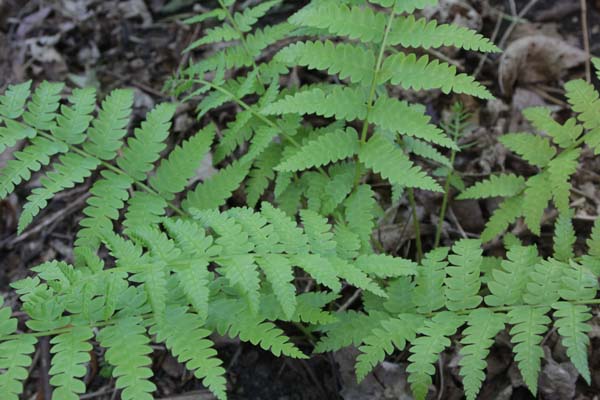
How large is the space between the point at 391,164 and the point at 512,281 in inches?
31.8

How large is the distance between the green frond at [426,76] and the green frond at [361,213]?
63 cm

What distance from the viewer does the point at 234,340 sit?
3.44 meters

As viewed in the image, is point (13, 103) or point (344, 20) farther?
point (13, 103)

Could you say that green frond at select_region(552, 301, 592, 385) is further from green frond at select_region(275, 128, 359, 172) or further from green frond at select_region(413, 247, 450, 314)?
green frond at select_region(275, 128, 359, 172)

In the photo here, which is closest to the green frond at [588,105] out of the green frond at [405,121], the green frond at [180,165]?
the green frond at [405,121]

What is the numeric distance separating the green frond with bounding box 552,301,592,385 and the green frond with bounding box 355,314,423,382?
2.07 ft

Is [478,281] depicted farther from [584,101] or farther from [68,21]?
[68,21]

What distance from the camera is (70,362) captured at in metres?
2.37

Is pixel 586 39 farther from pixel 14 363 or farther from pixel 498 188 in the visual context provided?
pixel 14 363

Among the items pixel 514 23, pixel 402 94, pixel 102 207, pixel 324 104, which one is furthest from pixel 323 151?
pixel 514 23

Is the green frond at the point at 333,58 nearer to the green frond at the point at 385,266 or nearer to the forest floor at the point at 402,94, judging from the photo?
the green frond at the point at 385,266

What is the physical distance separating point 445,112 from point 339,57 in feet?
5.44

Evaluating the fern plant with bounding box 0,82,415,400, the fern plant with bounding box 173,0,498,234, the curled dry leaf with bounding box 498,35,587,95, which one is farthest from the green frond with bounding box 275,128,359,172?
the curled dry leaf with bounding box 498,35,587,95

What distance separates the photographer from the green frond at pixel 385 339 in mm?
2574
